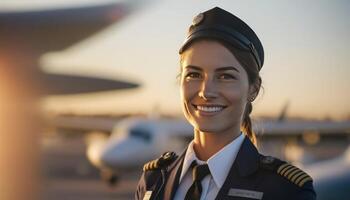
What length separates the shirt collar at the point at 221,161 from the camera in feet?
5.67

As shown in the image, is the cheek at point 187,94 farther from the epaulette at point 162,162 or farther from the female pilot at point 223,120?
the epaulette at point 162,162

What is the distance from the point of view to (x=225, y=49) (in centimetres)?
168

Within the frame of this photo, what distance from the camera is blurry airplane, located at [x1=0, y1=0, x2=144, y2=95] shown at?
5895 mm

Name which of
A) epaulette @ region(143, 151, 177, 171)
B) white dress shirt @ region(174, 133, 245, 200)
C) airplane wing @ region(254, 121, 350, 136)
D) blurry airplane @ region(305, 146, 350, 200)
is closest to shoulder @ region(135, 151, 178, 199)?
epaulette @ region(143, 151, 177, 171)

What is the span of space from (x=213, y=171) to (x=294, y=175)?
0.24 m

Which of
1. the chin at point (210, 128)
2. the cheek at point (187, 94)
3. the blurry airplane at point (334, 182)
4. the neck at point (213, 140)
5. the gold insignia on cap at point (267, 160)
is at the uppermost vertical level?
the cheek at point (187, 94)

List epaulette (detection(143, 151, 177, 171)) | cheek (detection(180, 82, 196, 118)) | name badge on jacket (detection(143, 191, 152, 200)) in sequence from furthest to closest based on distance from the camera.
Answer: epaulette (detection(143, 151, 177, 171))
name badge on jacket (detection(143, 191, 152, 200))
cheek (detection(180, 82, 196, 118))

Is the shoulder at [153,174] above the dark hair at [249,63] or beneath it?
beneath

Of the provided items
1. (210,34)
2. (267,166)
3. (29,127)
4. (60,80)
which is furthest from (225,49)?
(60,80)

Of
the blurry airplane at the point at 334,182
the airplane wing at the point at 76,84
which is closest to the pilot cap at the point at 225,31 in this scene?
the blurry airplane at the point at 334,182

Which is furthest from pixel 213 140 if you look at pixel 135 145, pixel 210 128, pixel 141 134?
pixel 141 134

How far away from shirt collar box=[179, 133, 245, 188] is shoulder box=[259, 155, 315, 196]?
92mm

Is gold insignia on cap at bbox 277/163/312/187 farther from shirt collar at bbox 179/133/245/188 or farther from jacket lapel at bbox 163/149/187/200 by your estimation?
jacket lapel at bbox 163/149/187/200

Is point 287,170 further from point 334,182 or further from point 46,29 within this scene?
point 46,29
